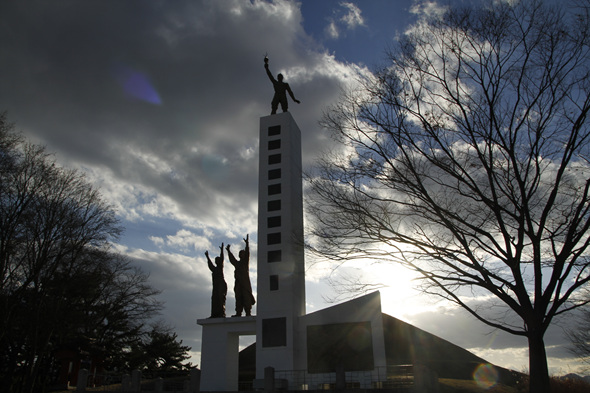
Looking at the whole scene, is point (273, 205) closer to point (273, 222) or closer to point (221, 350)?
point (273, 222)

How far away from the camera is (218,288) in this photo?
23500 millimetres

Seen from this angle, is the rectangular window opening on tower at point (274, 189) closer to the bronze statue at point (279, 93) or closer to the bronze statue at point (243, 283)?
the bronze statue at point (243, 283)

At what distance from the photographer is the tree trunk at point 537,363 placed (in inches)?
352

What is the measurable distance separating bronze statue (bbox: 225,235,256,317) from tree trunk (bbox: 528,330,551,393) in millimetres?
15461

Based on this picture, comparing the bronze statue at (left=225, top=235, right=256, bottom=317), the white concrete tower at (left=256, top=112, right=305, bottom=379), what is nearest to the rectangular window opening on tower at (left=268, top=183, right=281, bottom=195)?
the white concrete tower at (left=256, top=112, right=305, bottom=379)

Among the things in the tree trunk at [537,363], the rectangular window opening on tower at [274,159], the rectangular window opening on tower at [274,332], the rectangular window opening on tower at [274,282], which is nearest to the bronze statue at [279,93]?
the rectangular window opening on tower at [274,159]

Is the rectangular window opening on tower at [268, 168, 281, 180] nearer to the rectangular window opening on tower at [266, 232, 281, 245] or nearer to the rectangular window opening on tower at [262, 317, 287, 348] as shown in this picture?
the rectangular window opening on tower at [266, 232, 281, 245]

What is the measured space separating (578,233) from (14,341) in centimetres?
2760

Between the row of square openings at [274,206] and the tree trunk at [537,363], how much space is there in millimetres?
13781

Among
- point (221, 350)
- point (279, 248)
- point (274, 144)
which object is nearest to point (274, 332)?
point (221, 350)

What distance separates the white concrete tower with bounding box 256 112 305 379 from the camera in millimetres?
20578

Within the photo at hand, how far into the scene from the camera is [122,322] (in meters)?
27.8

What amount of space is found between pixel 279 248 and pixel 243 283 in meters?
2.76

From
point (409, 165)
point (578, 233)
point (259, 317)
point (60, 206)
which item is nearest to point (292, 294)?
point (259, 317)
